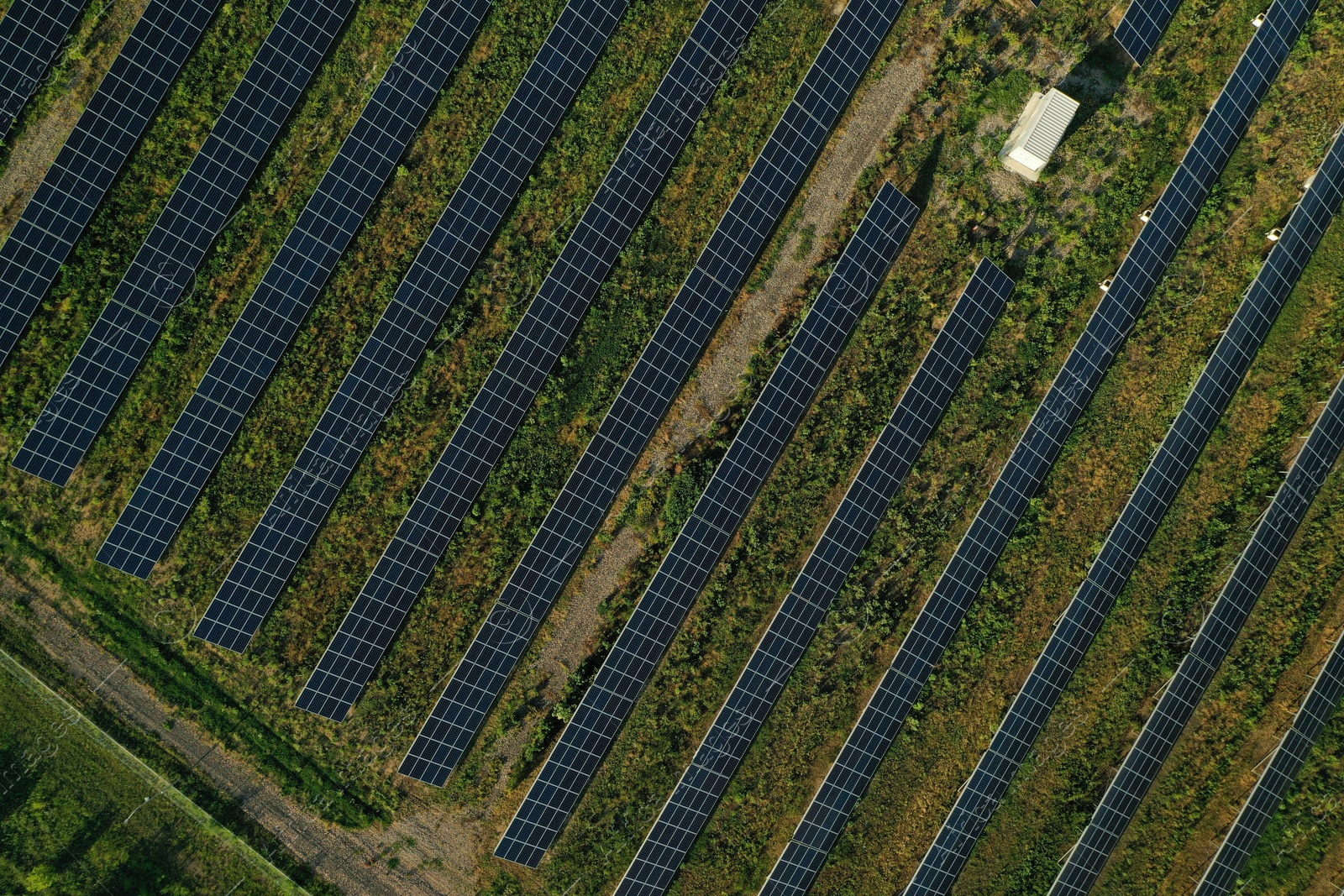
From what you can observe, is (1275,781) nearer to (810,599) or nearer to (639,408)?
(810,599)

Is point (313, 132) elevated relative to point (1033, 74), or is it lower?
lower

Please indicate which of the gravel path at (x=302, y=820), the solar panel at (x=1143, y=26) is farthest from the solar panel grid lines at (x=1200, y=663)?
the gravel path at (x=302, y=820)

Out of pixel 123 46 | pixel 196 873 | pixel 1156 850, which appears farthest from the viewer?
pixel 1156 850

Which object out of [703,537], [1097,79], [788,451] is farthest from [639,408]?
[1097,79]

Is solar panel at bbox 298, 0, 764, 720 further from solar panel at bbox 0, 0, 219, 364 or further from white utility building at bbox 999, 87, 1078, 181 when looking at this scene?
solar panel at bbox 0, 0, 219, 364

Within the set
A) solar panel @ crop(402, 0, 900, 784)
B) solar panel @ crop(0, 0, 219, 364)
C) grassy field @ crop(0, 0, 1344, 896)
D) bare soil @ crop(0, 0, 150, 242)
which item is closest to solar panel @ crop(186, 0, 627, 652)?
grassy field @ crop(0, 0, 1344, 896)

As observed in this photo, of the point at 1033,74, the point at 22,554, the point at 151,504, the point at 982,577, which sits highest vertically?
the point at 1033,74

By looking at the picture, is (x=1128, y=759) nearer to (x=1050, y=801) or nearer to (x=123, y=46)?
(x=1050, y=801)

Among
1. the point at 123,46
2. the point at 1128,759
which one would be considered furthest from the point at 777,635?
the point at 123,46
